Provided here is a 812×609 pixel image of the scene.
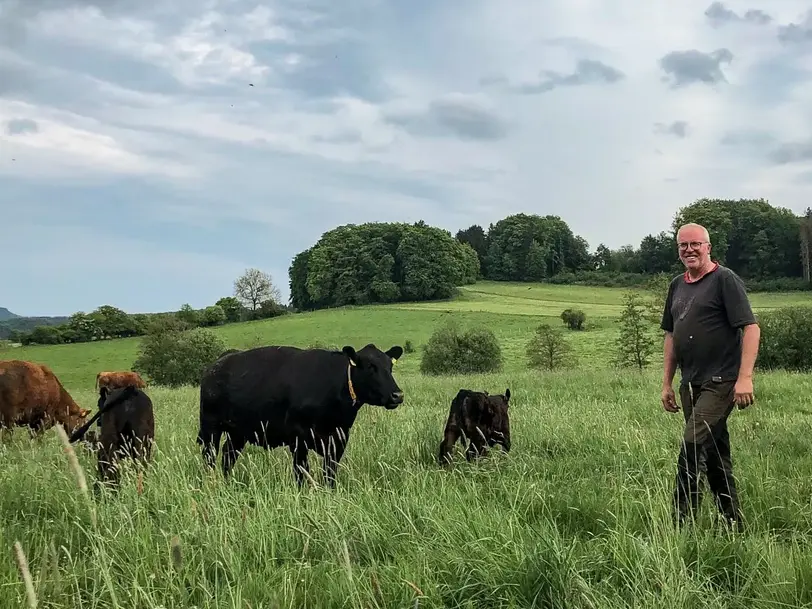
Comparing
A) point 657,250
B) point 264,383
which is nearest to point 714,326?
point 264,383

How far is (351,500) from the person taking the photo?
203 inches

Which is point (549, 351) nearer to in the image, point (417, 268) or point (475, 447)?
point (475, 447)

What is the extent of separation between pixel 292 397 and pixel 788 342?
3324 centimetres

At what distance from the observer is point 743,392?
5152 mm

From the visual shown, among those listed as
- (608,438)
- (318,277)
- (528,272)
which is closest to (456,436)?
(608,438)

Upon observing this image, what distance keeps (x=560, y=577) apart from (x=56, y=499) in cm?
399

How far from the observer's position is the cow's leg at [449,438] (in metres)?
7.67

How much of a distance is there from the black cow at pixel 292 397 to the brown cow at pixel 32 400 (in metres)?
4.69

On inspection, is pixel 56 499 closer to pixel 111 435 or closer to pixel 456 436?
pixel 111 435

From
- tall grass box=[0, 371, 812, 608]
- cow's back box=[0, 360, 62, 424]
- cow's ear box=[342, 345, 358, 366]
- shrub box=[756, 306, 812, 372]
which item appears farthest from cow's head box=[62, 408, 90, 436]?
shrub box=[756, 306, 812, 372]

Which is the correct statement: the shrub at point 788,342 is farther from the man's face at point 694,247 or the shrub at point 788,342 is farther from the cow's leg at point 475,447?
the man's face at point 694,247

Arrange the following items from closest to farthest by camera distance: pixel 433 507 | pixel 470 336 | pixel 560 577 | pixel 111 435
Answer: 1. pixel 560 577
2. pixel 433 507
3. pixel 111 435
4. pixel 470 336

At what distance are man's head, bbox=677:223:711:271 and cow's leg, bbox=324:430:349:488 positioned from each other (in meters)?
3.81

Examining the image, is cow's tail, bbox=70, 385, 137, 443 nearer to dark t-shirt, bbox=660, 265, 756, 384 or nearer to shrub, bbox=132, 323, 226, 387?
dark t-shirt, bbox=660, 265, 756, 384
